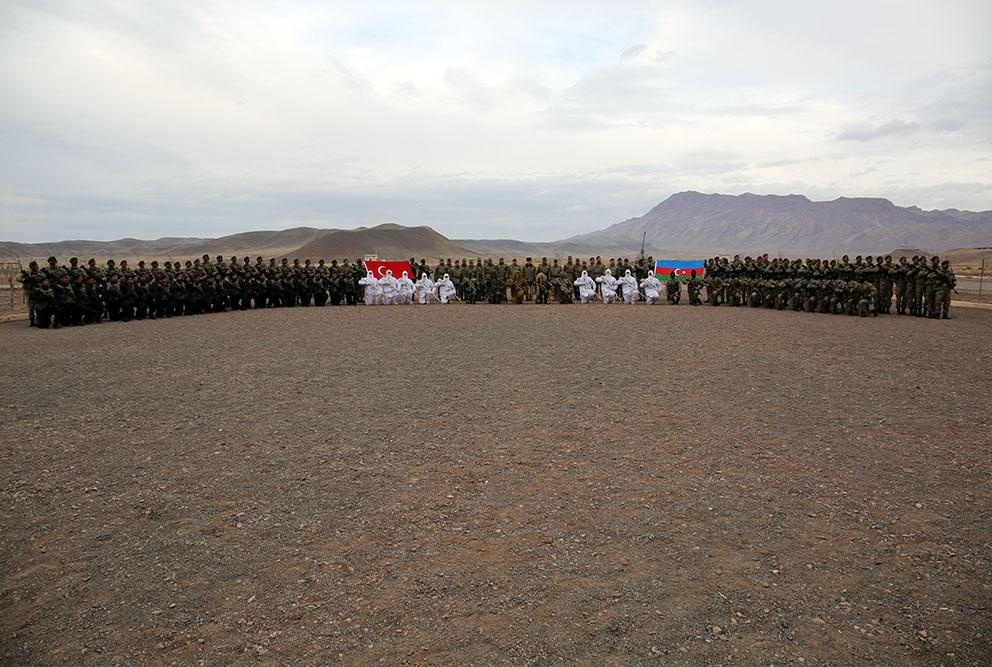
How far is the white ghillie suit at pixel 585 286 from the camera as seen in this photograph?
25438 mm

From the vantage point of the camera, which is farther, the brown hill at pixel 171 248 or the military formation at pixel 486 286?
the brown hill at pixel 171 248

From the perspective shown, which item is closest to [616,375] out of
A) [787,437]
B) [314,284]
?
[787,437]

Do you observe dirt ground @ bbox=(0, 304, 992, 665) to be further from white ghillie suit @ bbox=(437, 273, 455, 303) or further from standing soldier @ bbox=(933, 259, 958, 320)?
white ghillie suit @ bbox=(437, 273, 455, 303)

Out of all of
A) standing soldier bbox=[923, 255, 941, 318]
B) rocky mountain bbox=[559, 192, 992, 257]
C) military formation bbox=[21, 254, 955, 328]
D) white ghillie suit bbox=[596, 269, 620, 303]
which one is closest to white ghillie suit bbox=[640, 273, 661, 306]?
military formation bbox=[21, 254, 955, 328]

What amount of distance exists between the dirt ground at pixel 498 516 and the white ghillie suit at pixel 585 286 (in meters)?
14.6

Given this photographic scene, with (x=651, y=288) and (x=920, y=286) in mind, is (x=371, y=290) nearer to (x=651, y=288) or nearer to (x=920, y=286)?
(x=651, y=288)

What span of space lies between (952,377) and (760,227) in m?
196

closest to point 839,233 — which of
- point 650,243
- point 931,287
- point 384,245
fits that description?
point 650,243

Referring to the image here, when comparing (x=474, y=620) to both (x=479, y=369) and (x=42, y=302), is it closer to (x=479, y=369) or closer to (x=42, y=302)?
(x=479, y=369)

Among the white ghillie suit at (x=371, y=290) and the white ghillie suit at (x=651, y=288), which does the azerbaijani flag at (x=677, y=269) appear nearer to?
the white ghillie suit at (x=651, y=288)

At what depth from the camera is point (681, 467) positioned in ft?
21.3

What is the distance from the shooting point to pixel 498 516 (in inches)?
215

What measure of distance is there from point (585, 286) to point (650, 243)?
180052 millimetres

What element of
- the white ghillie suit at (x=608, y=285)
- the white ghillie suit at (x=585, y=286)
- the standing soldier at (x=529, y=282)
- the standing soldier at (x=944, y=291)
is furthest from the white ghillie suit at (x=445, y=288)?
the standing soldier at (x=944, y=291)
